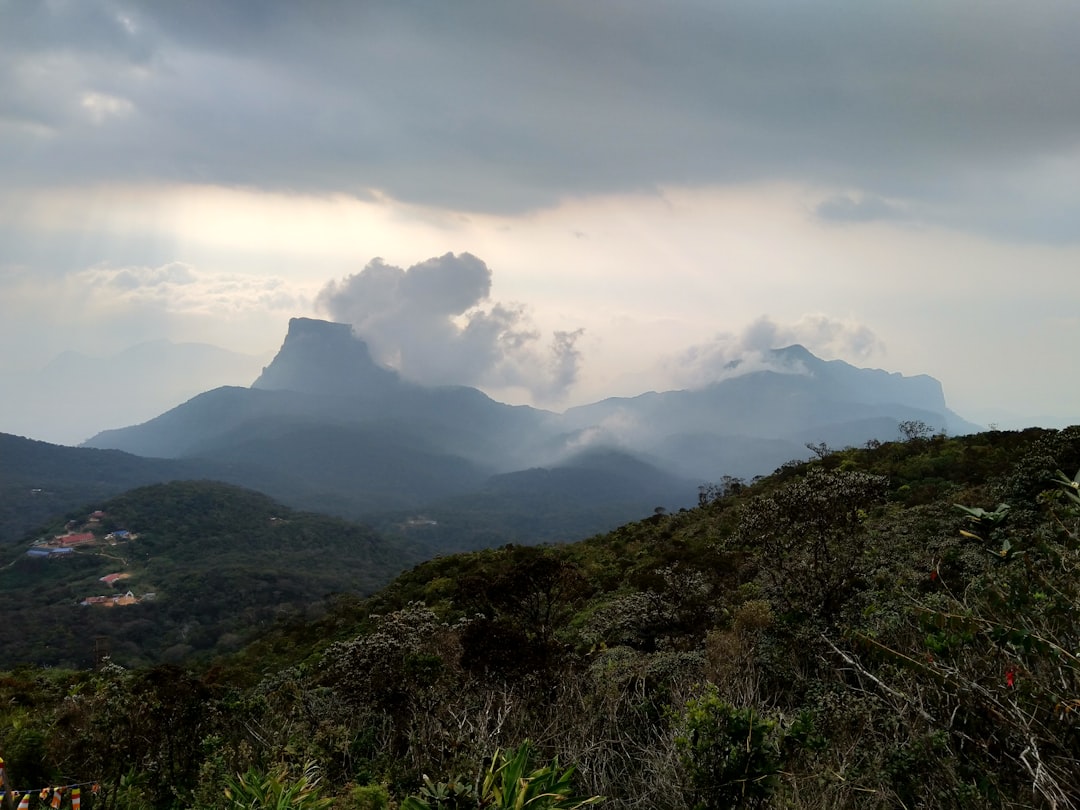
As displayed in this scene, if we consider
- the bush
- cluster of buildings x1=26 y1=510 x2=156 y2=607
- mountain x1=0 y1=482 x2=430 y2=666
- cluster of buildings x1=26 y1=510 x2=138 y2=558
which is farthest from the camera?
cluster of buildings x1=26 y1=510 x2=138 y2=558

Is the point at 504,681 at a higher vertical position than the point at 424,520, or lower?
higher

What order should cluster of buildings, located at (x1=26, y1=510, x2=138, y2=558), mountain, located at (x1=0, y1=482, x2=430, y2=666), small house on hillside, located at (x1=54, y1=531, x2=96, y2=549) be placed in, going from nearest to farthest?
1. mountain, located at (x1=0, y1=482, x2=430, y2=666)
2. cluster of buildings, located at (x1=26, y1=510, x2=138, y2=558)
3. small house on hillside, located at (x1=54, y1=531, x2=96, y2=549)

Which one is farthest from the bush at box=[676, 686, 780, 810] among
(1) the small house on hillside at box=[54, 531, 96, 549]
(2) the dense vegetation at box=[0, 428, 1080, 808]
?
(1) the small house on hillside at box=[54, 531, 96, 549]

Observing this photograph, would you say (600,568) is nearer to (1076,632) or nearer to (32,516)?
(1076,632)

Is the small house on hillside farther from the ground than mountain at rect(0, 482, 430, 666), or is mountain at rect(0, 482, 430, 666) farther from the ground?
the small house on hillside

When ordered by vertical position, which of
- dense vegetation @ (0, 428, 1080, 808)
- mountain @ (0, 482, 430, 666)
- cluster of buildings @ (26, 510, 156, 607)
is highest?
dense vegetation @ (0, 428, 1080, 808)

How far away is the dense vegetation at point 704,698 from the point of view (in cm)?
425

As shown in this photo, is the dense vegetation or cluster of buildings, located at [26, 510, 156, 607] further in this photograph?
cluster of buildings, located at [26, 510, 156, 607]

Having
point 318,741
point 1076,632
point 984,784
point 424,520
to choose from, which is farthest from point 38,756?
point 424,520

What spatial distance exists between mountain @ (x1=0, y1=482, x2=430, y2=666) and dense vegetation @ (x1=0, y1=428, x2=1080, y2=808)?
97.1 feet

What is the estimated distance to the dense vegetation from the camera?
13.9ft

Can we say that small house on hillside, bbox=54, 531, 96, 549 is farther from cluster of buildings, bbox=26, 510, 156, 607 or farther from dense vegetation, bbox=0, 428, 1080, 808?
dense vegetation, bbox=0, 428, 1080, 808

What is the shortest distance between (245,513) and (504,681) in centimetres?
11099

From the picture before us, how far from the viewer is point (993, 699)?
146 inches
